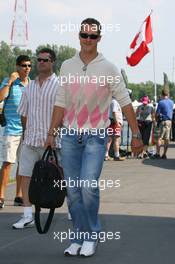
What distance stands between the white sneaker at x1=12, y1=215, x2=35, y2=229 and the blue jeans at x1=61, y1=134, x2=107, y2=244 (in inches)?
59.7

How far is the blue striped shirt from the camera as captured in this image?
901 centimetres

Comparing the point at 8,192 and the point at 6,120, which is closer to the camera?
the point at 6,120

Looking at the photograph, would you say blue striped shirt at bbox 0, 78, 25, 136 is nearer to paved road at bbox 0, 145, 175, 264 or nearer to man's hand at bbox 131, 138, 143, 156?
paved road at bbox 0, 145, 175, 264

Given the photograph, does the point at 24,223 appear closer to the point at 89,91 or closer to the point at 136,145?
the point at 136,145

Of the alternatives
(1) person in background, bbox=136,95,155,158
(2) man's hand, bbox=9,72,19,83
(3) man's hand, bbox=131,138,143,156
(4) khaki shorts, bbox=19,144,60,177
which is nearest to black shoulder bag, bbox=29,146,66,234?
(3) man's hand, bbox=131,138,143,156

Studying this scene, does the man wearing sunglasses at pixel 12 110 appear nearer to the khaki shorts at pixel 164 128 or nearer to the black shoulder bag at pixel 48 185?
the black shoulder bag at pixel 48 185

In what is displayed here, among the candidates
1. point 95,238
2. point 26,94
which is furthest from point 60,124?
point 26,94

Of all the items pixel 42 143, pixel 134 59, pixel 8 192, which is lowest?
pixel 8 192

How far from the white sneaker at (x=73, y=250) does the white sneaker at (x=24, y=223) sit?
1.47m

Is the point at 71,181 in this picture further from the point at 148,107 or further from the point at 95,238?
the point at 148,107

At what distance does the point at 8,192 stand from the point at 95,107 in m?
5.04

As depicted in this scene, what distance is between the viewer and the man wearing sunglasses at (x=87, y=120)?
6.02 m

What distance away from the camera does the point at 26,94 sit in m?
7.78

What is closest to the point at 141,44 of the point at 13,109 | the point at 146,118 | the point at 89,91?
the point at 146,118
